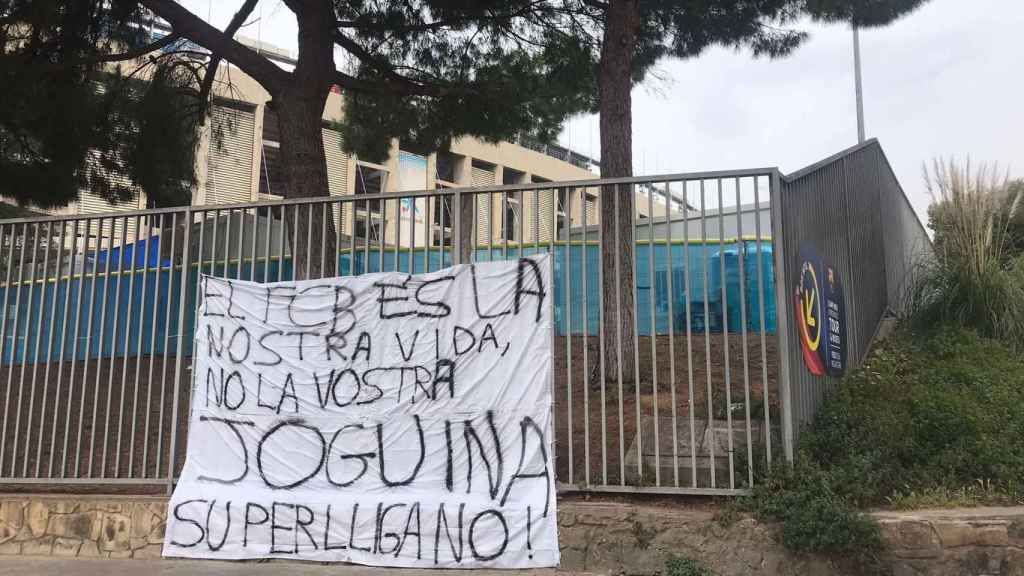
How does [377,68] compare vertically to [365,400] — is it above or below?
above

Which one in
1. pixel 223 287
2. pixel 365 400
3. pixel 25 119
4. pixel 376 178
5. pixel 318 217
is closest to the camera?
pixel 365 400

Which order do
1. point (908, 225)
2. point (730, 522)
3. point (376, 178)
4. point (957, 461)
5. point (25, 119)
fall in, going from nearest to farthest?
point (730, 522)
point (957, 461)
point (25, 119)
point (908, 225)
point (376, 178)

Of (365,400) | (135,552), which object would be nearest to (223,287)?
(365,400)

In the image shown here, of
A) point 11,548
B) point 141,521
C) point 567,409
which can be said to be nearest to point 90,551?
point 141,521

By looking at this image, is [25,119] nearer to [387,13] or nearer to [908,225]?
[387,13]

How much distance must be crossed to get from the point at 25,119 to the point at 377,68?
401 cm

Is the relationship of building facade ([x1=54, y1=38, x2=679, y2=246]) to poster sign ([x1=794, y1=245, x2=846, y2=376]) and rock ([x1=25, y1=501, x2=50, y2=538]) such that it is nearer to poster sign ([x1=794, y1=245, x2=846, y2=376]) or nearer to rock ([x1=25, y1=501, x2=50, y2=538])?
poster sign ([x1=794, y1=245, x2=846, y2=376])

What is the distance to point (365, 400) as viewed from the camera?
18.4 ft

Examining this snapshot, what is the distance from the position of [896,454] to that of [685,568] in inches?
69.1

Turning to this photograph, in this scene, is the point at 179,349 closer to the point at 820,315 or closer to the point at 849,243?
the point at 820,315

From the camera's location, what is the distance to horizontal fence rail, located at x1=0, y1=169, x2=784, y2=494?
5203mm

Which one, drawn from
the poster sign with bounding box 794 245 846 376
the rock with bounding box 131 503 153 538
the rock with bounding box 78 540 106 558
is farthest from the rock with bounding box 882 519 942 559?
the rock with bounding box 78 540 106 558

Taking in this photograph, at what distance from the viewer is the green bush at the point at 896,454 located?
4.50 meters

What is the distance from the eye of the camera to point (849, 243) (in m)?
7.75
